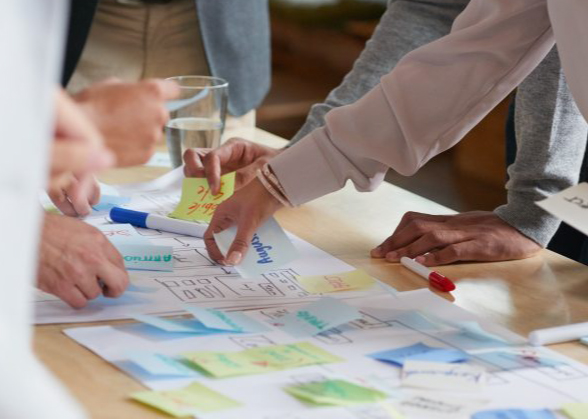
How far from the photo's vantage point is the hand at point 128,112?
70cm

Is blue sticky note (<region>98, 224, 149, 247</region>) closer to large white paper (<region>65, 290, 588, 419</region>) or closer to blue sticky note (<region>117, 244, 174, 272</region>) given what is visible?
blue sticky note (<region>117, 244, 174, 272</region>)

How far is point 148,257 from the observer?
1206 mm

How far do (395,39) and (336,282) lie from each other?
0.68 metres

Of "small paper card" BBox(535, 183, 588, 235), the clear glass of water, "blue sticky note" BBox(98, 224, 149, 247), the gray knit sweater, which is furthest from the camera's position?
the clear glass of water

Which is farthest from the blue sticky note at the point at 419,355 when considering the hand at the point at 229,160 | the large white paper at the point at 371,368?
the hand at the point at 229,160

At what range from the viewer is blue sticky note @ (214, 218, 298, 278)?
1221 millimetres

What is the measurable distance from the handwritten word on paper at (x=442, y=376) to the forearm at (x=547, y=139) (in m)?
0.49

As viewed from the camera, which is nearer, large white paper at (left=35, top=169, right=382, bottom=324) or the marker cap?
large white paper at (left=35, top=169, right=382, bottom=324)

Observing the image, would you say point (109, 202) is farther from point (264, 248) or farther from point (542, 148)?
point (542, 148)

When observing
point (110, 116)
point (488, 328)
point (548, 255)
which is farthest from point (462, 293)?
point (110, 116)

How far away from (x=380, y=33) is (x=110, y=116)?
1124mm

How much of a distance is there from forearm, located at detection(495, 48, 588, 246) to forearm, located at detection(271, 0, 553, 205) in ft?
0.44

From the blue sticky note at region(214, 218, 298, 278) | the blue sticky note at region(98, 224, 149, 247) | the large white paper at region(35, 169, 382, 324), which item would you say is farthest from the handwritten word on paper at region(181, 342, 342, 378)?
the blue sticky note at region(98, 224, 149, 247)

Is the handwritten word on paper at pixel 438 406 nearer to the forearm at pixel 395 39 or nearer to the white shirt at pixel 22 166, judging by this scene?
the white shirt at pixel 22 166
